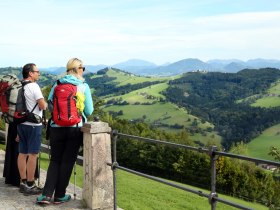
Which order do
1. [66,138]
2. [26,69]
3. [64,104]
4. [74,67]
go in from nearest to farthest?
[64,104] < [74,67] < [66,138] < [26,69]

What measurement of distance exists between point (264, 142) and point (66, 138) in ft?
515

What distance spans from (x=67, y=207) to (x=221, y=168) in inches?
2147

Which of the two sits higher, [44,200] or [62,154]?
[62,154]

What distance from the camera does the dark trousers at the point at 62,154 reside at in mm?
5547

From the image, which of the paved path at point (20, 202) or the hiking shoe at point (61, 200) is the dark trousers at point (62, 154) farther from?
the paved path at point (20, 202)

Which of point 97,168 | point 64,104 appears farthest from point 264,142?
point 64,104

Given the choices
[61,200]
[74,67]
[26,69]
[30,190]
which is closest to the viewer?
[74,67]

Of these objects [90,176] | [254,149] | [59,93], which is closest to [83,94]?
[59,93]

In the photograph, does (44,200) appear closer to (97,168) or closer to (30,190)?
(30,190)

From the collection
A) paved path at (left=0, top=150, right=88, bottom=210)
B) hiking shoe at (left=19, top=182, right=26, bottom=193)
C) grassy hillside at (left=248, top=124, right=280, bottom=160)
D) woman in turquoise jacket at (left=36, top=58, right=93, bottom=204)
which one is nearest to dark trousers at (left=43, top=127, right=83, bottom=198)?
woman in turquoise jacket at (left=36, top=58, right=93, bottom=204)

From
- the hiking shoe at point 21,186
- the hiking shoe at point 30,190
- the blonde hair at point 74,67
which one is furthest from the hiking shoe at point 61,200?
the blonde hair at point 74,67

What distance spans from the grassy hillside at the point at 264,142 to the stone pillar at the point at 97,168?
134m

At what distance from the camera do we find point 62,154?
5.71 meters

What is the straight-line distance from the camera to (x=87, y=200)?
589cm
